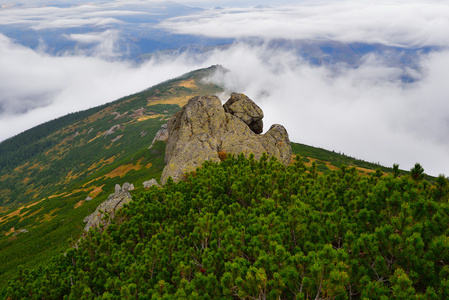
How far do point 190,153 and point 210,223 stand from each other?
24.0 m

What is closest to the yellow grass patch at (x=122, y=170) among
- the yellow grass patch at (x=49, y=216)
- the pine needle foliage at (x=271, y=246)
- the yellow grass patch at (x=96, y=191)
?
the yellow grass patch at (x=96, y=191)

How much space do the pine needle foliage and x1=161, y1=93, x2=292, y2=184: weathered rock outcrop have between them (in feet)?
43.0

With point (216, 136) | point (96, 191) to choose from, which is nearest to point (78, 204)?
point (96, 191)

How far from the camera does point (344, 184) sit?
1967cm

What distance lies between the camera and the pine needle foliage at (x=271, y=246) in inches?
385

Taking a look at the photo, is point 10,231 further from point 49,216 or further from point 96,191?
point 96,191

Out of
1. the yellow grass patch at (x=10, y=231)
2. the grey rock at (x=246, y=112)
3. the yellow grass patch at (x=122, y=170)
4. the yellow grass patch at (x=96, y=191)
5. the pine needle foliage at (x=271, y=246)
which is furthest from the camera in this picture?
the yellow grass patch at (x=122, y=170)

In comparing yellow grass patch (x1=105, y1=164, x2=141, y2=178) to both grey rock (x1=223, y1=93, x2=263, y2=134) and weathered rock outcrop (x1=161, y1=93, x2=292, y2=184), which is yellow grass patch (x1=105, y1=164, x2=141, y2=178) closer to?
weathered rock outcrop (x1=161, y1=93, x2=292, y2=184)

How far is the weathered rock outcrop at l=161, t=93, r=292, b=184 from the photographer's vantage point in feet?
128

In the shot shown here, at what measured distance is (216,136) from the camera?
4697cm

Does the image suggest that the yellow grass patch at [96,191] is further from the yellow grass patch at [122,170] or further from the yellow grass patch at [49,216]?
the yellow grass patch at [49,216]

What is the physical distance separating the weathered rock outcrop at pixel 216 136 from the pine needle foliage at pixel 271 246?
43.0ft

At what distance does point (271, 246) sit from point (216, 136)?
36111 mm

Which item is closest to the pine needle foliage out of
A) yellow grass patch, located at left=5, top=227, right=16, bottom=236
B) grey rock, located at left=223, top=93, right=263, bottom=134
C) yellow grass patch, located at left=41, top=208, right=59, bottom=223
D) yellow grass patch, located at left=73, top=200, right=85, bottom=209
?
grey rock, located at left=223, top=93, right=263, bottom=134
